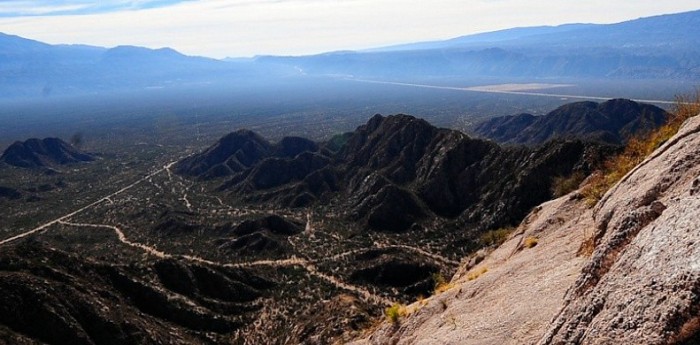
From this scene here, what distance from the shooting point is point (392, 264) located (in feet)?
173

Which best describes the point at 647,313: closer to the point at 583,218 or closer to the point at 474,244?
the point at 583,218

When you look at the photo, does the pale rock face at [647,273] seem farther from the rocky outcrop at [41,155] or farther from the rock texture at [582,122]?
the rocky outcrop at [41,155]

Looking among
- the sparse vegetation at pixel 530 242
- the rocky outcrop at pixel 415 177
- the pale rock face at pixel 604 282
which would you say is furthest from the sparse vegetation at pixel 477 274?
the rocky outcrop at pixel 415 177

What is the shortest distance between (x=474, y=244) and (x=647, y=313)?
52396 mm

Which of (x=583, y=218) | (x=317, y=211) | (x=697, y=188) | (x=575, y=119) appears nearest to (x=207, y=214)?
(x=317, y=211)

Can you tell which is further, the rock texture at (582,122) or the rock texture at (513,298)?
the rock texture at (582,122)

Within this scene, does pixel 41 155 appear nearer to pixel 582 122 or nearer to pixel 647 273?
pixel 582 122

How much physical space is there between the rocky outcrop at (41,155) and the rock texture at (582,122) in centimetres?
12864

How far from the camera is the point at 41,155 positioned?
479 ft

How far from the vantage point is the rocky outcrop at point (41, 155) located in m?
142

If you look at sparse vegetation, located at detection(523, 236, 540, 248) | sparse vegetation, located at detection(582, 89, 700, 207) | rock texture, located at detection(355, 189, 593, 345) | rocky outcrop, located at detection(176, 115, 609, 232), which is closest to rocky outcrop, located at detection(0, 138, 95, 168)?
rocky outcrop, located at detection(176, 115, 609, 232)

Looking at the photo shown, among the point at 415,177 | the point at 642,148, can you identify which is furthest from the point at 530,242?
the point at 415,177

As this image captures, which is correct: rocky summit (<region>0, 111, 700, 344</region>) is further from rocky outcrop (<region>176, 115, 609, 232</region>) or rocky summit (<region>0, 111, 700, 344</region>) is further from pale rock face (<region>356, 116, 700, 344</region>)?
rocky outcrop (<region>176, 115, 609, 232</region>)

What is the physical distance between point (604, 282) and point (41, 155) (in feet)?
548
